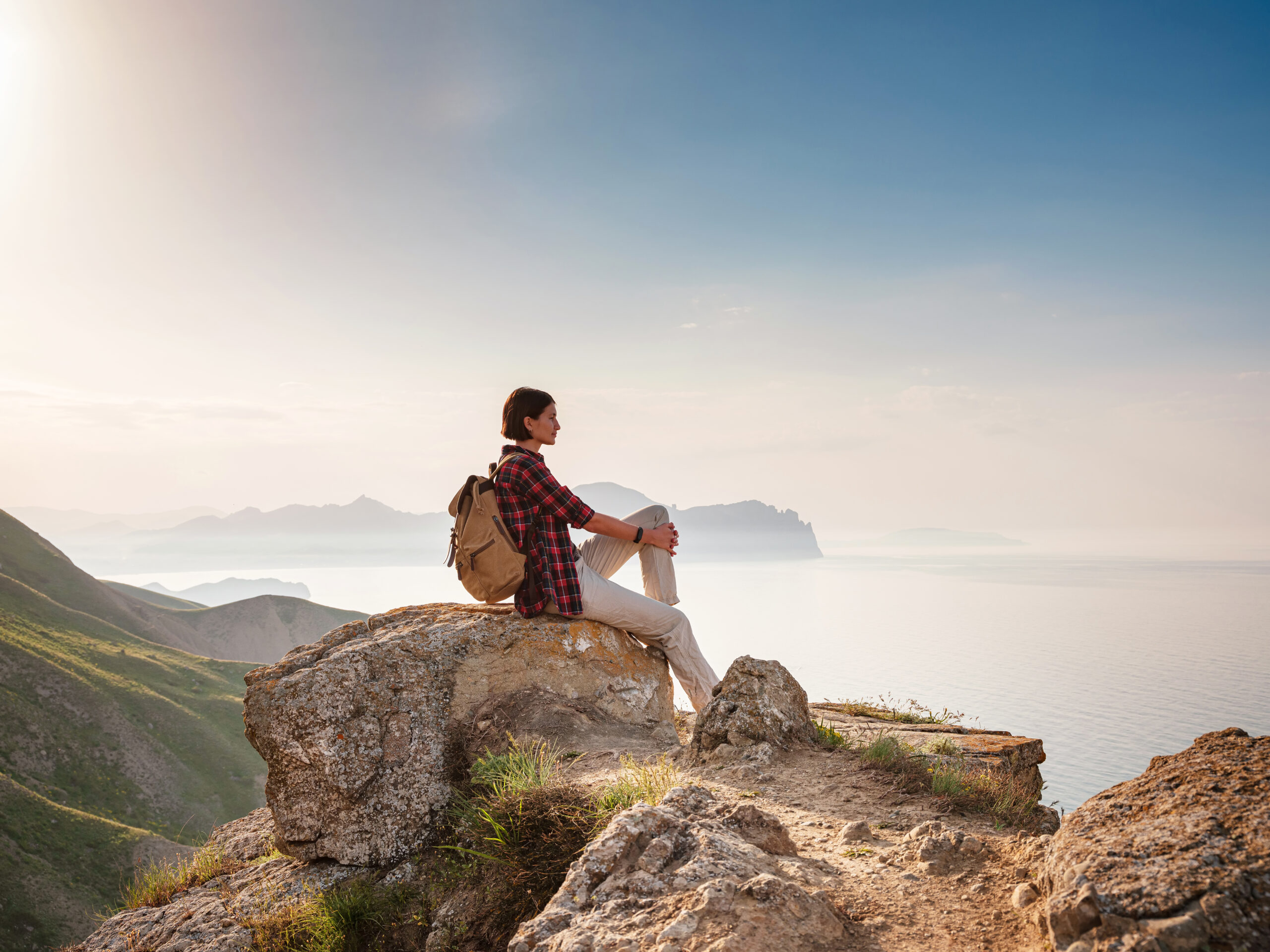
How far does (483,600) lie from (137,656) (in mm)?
84204

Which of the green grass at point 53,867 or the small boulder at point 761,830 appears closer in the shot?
the small boulder at point 761,830

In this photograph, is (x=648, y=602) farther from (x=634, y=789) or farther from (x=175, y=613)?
(x=175, y=613)

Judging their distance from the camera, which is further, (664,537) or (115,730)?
(115,730)

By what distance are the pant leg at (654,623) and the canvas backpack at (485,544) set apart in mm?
700

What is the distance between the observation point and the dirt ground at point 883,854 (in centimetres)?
315

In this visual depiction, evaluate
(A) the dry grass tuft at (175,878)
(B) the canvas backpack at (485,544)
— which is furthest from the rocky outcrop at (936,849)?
(A) the dry grass tuft at (175,878)

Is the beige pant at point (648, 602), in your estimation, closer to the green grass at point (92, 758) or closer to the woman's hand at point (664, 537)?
the woman's hand at point (664, 537)

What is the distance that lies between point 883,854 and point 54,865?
5697 cm

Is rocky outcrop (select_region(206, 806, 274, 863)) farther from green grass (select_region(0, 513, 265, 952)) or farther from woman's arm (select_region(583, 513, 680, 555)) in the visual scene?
green grass (select_region(0, 513, 265, 952))

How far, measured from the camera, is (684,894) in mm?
3188

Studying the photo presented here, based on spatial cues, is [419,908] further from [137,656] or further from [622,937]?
[137,656]

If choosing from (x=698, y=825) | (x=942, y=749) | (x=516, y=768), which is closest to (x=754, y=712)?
(x=942, y=749)

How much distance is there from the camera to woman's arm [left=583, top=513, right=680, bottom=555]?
7.20 metres

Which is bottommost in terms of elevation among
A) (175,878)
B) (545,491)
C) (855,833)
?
(175,878)
